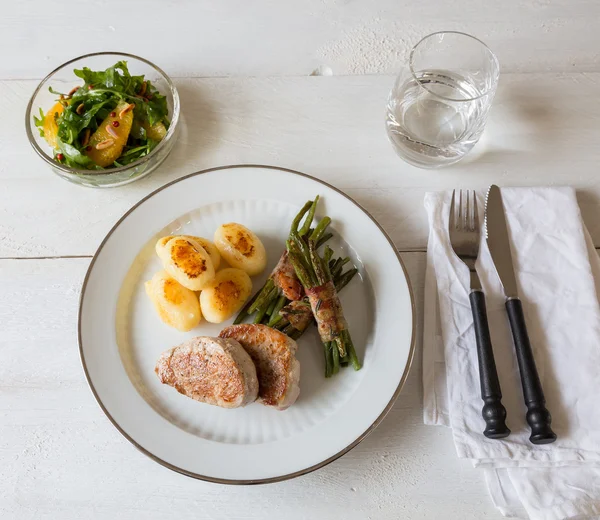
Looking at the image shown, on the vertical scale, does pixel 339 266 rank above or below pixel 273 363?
above

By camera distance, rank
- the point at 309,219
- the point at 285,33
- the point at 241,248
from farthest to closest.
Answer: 1. the point at 285,33
2. the point at 309,219
3. the point at 241,248

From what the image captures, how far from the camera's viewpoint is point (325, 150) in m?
2.46

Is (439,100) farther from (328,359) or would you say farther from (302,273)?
(328,359)

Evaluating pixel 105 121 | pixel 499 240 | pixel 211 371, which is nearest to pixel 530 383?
pixel 499 240

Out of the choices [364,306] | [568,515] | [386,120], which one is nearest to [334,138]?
[386,120]

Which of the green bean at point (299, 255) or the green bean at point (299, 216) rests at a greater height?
the green bean at point (299, 216)

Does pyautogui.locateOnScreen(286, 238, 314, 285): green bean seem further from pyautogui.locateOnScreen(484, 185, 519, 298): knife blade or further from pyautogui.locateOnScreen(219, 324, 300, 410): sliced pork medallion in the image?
pyautogui.locateOnScreen(484, 185, 519, 298): knife blade

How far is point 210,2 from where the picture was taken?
2.77 meters

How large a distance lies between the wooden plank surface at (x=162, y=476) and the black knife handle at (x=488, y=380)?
184mm

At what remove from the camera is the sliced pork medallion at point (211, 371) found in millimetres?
1758

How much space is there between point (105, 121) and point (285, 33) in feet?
3.25

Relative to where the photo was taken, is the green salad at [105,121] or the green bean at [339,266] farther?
the green salad at [105,121]

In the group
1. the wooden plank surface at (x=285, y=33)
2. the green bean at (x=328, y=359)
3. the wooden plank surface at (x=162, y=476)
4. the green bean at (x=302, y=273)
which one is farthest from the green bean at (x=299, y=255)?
the wooden plank surface at (x=285, y=33)

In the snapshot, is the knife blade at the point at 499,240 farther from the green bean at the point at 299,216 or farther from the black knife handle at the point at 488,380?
the green bean at the point at 299,216
